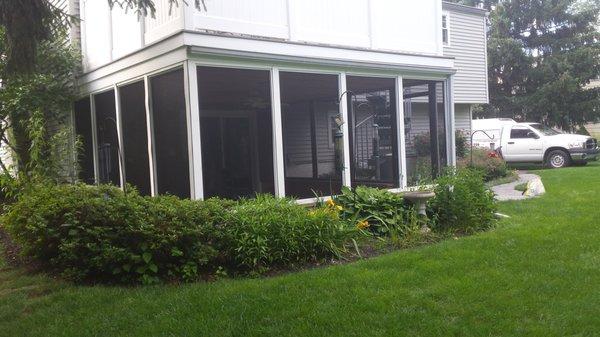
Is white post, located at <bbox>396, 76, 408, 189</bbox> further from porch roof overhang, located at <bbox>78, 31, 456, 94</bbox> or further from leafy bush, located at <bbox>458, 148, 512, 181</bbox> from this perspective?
leafy bush, located at <bbox>458, 148, 512, 181</bbox>

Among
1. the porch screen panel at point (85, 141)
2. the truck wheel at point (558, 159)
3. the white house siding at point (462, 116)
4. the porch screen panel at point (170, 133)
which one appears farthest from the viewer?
the white house siding at point (462, 116)

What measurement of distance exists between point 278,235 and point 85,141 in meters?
5.76

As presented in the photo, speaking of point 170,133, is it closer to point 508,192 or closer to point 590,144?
point 508,192

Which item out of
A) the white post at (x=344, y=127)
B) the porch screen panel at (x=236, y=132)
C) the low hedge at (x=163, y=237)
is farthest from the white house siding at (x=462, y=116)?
the low hedge at (x=163, y=237)

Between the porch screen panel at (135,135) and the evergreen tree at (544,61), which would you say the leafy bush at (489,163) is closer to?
the porch screen panel at (135,135)

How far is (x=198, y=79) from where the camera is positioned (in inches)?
282

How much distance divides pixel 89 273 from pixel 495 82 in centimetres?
Result: 2715

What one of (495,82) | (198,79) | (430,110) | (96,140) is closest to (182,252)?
(198,79)

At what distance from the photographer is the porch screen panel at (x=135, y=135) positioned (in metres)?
8.09

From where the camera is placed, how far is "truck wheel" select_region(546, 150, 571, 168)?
18.9 m

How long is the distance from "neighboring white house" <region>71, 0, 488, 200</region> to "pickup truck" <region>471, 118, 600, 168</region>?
32.4ft

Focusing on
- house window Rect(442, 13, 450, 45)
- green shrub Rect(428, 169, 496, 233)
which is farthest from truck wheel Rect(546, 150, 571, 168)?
green shrub Rect(428, 169, 496, 233)

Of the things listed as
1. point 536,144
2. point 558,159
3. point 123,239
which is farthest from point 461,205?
point 558,159

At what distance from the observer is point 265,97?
794cm
